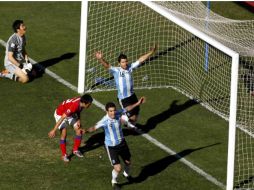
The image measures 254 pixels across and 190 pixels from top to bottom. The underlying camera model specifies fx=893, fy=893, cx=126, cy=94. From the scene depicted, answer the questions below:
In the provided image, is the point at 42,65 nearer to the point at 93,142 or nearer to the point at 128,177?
the point at 93,142

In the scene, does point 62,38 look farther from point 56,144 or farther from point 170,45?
point 56,144

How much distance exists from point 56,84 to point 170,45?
3.78 metres

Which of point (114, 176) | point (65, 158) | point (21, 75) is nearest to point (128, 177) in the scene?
point (114, 176)

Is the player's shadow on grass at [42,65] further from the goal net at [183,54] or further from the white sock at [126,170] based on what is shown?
the white sock at [126,170]

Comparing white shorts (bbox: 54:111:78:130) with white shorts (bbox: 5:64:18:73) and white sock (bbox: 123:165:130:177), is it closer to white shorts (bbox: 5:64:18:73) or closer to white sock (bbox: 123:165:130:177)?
white sock (bbox: 123:165:130:177)

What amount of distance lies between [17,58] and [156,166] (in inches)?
239

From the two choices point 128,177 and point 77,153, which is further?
point 77,153

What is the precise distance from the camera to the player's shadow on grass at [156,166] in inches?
717

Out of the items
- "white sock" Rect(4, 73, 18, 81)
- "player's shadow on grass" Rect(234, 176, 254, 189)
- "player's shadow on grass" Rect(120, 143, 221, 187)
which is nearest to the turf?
"player's shadow on grass" Rect(120, 143, 221, 187)

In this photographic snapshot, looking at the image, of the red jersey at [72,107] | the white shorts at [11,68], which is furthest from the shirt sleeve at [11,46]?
the red jersey at [72,107]

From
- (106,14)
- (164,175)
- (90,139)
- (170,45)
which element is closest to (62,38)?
(106,14)

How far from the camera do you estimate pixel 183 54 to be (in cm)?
2462

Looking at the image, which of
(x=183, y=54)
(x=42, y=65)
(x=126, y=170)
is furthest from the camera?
(x=183, y=54)

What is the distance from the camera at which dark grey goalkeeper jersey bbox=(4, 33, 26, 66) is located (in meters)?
22.8
